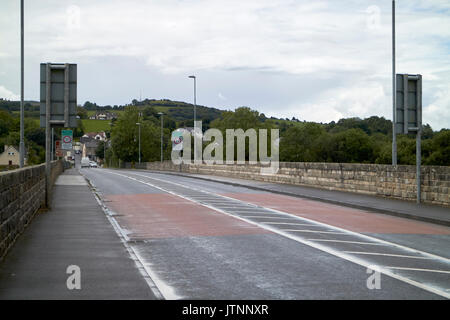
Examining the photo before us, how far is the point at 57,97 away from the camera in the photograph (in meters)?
19.0

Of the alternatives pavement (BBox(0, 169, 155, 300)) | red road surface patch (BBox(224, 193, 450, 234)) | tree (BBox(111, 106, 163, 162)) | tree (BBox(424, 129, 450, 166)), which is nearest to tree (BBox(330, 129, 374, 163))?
tree (BBox(424, 129, 450, 166))

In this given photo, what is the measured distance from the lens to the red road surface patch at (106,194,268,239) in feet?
44.3

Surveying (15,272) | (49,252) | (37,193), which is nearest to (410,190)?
(37,193)

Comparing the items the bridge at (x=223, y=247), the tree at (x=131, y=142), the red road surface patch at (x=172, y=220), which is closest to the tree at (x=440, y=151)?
the bridge at (x=223, y=247)

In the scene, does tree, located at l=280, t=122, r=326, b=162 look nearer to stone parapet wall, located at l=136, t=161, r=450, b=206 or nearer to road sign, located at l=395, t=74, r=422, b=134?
stone parapet wall, located at l=136, t=161, r=450, b=206

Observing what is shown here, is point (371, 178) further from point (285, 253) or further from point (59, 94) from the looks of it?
point (285, 253)

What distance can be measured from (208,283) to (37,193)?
10.9 metres

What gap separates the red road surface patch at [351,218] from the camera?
577 inches

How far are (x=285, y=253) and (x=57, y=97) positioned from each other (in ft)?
36.8

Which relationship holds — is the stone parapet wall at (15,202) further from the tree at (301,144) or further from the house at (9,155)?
the house at (9,155)

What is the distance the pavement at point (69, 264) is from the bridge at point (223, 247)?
19mm

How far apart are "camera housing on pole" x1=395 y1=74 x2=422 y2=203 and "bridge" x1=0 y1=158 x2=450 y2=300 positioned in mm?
1699
